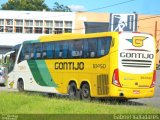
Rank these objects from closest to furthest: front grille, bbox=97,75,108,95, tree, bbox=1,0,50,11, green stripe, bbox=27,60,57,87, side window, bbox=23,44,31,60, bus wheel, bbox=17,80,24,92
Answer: front grille, bbox=97,75,108,95 → green stripe, bbox=27,60,57,87 → side window, bbox=23,44,31,60 → bus wheel, bbox=17,80,24,92 → tree, bbox=1,0,50,11

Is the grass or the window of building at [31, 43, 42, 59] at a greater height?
the window of building at [31, 43, 42, 59]

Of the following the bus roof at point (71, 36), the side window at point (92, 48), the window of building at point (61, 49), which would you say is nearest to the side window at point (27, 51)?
the bus roof at point (71, 36)

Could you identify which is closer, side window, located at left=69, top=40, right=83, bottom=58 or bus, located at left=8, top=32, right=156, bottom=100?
bus, located at left=8, top=32, right=156, bottom=100

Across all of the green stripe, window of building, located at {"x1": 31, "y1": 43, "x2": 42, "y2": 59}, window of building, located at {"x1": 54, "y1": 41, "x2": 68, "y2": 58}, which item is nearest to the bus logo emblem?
window of building, located at {"x1": 54, "y1": 41, "x2": 68, "y2": 58}

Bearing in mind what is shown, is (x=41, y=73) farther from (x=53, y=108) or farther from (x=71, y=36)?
(x=53, y=108)

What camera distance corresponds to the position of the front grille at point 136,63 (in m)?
20.7

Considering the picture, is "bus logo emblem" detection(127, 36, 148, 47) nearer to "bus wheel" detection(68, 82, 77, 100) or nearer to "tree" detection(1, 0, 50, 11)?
"bus wheel" detection(68, 82, 77, 100)

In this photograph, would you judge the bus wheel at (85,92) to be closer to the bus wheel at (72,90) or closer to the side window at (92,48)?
the bus wheel at (72,90)

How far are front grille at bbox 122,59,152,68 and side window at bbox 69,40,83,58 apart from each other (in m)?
2.62

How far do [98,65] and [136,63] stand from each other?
1668mm

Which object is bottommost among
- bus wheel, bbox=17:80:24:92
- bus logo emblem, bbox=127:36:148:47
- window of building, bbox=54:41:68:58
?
bus wheel, bbox=17:80:24:92

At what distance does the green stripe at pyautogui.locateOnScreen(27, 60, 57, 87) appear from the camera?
25.3 m

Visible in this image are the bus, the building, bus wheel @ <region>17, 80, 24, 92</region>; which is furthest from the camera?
the building

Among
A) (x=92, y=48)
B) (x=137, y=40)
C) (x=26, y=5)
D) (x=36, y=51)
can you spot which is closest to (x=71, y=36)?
(x=92, y=48)
